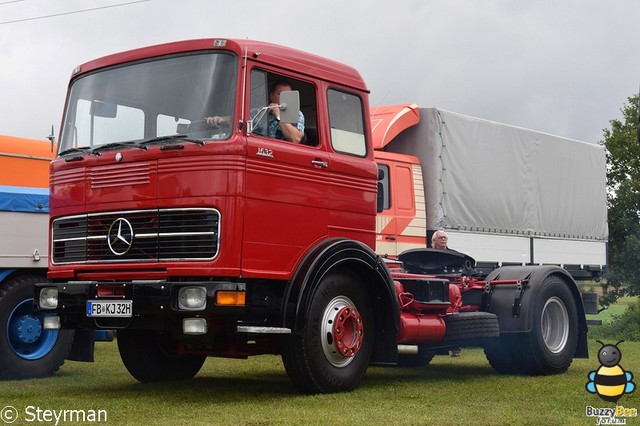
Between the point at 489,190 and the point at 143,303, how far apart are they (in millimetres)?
10668

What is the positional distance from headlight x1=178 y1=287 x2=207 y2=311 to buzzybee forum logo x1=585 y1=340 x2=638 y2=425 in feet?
10.1

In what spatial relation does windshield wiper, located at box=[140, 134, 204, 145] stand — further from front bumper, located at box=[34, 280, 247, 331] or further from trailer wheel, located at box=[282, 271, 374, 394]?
trailer wheel, located at box=[282, 271, 374, 394]

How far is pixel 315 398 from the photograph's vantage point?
9.22 meters

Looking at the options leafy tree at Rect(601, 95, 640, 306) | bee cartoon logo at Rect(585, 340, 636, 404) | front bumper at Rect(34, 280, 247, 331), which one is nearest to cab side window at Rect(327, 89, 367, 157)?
front bumper at Rect(34, 280, 247, 331)

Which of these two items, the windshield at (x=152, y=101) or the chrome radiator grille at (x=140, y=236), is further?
the windshield at (x=152, y=101)

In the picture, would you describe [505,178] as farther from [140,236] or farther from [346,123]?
[140,236]

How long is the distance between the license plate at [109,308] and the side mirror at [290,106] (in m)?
2.02

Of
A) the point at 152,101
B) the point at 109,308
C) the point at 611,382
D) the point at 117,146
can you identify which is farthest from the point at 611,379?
the point at 117,146

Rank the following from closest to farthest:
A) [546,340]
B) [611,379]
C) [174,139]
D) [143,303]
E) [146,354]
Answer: [611,379] < [143,303] < [174,139] < [146,354] < [546,340]

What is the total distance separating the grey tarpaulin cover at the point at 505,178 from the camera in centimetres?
1717

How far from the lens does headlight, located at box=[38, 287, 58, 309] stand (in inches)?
376

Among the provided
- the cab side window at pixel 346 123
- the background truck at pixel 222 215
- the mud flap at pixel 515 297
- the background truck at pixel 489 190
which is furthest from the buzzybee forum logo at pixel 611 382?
the background truck at pixel 489 190

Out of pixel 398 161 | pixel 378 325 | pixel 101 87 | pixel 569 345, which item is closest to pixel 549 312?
pixel 569 345

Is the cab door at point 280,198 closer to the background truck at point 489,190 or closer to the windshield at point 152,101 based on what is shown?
the windshield at point 152,101
